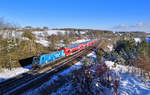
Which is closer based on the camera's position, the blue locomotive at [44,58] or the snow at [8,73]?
the snow at [8,73]

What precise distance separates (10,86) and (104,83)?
10.9 m

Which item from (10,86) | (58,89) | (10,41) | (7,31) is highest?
(7,31)

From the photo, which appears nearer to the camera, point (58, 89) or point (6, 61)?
point (58, 89)

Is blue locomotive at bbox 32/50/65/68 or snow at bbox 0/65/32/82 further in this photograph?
blue locomotive at bbox 32/50/65/68

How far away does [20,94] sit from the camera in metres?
10.4

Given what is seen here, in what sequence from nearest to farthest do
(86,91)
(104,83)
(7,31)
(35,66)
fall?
(86,91) < (104,83) < (35,66) < (7,31)

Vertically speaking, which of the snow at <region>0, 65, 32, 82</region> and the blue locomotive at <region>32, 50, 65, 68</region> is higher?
the blue locomotive at <region>32, 50, 65, 68</region>

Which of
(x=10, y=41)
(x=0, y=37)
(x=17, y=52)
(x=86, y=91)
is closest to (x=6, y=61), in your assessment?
(x=17, y=52)

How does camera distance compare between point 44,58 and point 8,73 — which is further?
point 44,58

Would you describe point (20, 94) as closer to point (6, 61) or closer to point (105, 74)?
point (105, 74)

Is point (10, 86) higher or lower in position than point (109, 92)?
lower

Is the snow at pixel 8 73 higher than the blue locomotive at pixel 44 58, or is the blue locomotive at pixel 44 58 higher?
the blue locomotive at pixel 44 58

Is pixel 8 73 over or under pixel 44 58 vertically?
under

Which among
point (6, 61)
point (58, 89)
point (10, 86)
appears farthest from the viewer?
point (6, 61)
